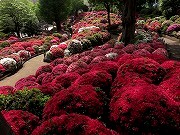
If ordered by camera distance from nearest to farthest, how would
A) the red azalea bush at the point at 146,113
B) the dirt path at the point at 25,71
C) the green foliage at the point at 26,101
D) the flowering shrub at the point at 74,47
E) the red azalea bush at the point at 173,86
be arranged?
the red azalea bush at the point at 146,113 < the red azalea bush at the point at 173,86 < the green foliage at the point at 26,101 < the dirt path at the point at 25,71 < the flowering shrub at the point at 74,47

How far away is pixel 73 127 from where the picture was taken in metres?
5.66

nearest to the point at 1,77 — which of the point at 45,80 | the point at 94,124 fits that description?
the point at 45,80

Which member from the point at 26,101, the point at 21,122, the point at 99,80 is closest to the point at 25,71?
the point at 26,101

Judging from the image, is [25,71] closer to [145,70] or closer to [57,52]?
[57,52]

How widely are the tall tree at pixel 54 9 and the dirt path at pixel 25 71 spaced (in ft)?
83.3

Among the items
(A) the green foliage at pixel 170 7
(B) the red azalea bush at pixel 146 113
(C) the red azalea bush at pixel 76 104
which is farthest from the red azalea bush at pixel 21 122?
(A) the green foliage at pixel 170 7

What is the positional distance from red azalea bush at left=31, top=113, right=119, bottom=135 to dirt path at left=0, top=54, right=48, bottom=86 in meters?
11.4

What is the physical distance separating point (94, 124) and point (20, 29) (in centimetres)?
4396

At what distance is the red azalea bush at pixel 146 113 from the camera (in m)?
5.78

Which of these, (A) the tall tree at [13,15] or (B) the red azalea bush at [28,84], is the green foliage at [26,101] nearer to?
(B) the red azalea bush at [28,84]

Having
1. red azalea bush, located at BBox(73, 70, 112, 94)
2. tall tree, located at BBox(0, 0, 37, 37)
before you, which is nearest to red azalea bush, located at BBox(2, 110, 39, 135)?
red azalea bush, located at BBox(73, 70, 112, 94)

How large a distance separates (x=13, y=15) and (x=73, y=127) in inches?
1616

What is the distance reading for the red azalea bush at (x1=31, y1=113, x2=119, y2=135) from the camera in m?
5.57

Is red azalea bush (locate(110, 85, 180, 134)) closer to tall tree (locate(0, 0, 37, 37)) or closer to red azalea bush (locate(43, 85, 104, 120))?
red azalea bush (locate(43, 85, 104, 120))
